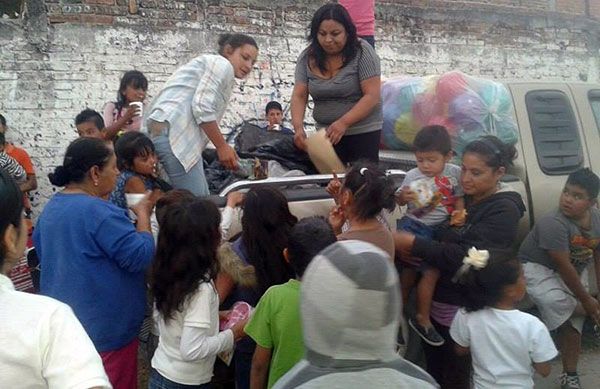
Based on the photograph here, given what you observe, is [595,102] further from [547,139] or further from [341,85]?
[341,85]

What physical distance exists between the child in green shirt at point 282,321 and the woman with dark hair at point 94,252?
30.1 inches

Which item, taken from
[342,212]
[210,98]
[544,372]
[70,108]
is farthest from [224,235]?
[70,108]

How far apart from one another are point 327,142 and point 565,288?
1.86 meters

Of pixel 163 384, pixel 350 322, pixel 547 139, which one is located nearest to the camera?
pixel 350 322

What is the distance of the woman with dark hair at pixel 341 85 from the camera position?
4.69 metres

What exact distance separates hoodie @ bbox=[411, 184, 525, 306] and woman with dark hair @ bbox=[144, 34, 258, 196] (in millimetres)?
1500

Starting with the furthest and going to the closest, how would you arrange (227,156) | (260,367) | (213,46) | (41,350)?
1. (213,46)
2. (227,156)
3. (260,367)
4. (41,350)

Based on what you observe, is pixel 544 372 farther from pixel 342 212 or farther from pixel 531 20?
pixel 531 20

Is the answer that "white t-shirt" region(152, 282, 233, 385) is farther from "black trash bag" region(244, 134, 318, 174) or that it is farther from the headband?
the headband

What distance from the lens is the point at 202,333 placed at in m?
3.25

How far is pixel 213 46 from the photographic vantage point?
9.52 m

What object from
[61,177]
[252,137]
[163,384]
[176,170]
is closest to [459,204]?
[252,137]

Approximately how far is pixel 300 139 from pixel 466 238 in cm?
141

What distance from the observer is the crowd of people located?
187 cm
